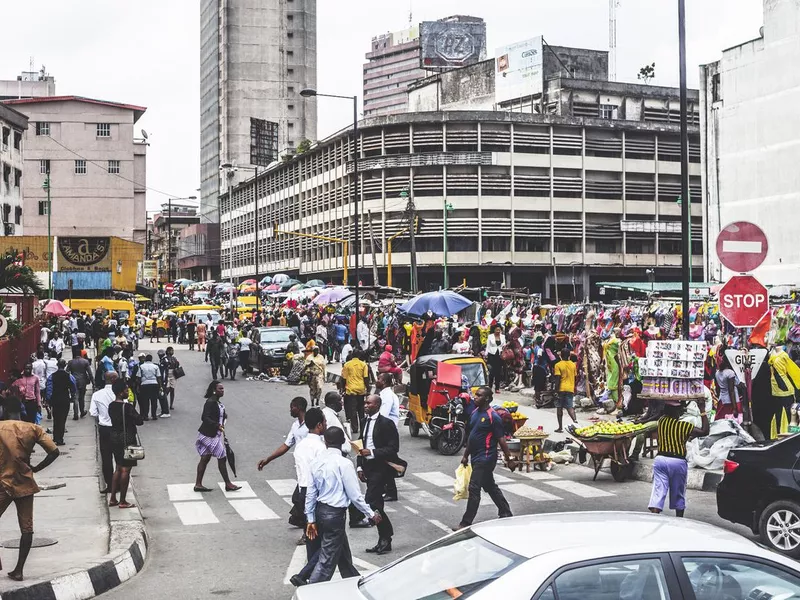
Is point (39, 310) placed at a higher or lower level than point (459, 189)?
lower

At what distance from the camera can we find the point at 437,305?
28.5 m

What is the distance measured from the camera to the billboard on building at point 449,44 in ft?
337

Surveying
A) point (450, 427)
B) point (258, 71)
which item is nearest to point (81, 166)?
point (258, 71)

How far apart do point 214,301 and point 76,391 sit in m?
59.8

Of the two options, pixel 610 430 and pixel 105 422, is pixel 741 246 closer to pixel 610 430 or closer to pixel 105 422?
pixel 610 430

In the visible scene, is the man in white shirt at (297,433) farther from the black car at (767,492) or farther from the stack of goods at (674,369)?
the black car at (767,492)

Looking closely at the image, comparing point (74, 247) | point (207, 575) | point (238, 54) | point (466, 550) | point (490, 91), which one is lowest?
point (207, 575)

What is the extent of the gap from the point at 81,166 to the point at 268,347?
5028 cm

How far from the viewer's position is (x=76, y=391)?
2388 cm

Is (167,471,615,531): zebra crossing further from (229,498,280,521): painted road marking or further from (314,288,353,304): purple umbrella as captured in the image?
(314,288,353,304): purple umbrella

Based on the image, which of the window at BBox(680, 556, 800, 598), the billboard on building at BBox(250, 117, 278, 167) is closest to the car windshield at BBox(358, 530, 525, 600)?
the window at BBox(680, 556, 800, 598)

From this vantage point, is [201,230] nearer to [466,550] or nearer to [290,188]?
[290,188]

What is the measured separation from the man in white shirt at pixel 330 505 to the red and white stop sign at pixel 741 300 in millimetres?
5620

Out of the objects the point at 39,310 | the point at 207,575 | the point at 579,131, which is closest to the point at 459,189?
the point at 579,131
